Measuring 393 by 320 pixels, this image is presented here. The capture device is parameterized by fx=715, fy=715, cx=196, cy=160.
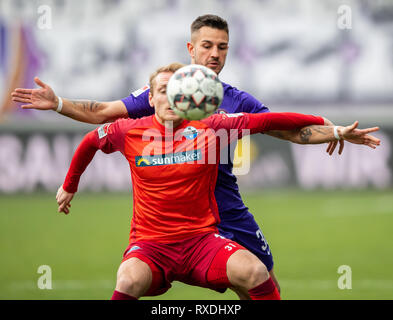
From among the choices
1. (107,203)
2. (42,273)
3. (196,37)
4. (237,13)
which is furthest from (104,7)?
(196,37)

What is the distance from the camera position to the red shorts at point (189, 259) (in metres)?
5.55

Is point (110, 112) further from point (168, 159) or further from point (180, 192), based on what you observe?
point (180, 192)

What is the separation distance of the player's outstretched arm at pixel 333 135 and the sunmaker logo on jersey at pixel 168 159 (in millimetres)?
979

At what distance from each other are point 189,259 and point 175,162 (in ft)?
2.63

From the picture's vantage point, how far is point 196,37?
6.73 metres

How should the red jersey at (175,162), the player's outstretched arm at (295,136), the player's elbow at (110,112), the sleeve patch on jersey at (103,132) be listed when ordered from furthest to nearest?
1. the player's elbow at (110,112)
2. the player's outstretched arm at (295,136)
3. the sleeve patch on jersey at (103,132)
4. the red jersey at (175,162)

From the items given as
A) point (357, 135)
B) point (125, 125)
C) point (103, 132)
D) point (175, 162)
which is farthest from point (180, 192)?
point (357, 135)

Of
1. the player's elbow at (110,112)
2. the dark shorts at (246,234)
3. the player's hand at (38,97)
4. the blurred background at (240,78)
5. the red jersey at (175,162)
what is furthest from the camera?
the blurred background at (240,78)

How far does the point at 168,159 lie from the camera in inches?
232

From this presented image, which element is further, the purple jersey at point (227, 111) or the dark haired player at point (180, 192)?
the purple jersey at point (227, 111)

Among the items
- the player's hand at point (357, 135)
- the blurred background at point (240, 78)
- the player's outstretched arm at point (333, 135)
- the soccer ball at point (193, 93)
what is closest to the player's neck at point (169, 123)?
the soccer ball at point (193, 93)

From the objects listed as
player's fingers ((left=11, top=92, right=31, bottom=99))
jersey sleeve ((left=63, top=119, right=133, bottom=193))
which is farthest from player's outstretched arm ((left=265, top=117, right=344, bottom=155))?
player's fingers ((left=11, top=92, right=31, bottom=99))

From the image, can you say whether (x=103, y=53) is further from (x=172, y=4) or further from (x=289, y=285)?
(x=289, y=285)

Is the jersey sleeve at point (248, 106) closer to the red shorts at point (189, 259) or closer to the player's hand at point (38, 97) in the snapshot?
the red shorts at point (189, 259)
